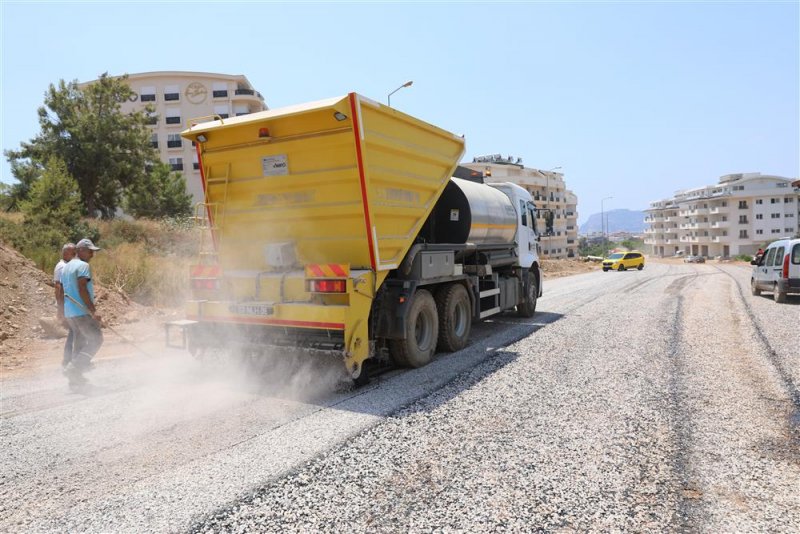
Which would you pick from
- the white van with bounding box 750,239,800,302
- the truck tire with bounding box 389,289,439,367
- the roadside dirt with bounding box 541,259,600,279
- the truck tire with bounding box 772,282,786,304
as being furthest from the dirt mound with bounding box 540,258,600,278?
the truck tire with bounding box 389,289,439,367

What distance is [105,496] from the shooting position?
325 centimetres

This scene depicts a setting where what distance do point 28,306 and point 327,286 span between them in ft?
23.3

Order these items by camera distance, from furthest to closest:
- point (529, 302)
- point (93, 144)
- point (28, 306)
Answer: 1. point (93, 144)
2. point (529, 302)
3. point (28, 306)

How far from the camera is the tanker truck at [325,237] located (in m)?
5.67

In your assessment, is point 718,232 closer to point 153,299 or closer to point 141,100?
point 141,100

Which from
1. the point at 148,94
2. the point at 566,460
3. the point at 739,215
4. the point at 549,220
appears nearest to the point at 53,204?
the point at 549,220

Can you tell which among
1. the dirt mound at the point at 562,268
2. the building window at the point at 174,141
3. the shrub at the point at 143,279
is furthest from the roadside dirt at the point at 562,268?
the building window at the point at 174,141

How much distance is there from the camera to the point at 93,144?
2725cm

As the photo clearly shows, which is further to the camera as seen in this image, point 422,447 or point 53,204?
point 53,204

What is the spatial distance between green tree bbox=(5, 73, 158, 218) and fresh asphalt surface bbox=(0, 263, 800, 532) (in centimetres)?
2481

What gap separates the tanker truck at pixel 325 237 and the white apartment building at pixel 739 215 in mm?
89939

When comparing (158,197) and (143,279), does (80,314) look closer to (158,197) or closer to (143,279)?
(143,279)

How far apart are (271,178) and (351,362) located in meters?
2.57

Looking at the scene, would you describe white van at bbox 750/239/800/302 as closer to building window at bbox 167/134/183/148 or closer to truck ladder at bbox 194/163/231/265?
truck ladder at bbox 194/163/231/265
